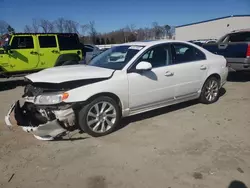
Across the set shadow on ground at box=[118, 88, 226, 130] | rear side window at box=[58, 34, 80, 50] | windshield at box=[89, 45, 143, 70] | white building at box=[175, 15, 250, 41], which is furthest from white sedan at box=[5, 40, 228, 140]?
white building at box=[175, 15, 250, 41]

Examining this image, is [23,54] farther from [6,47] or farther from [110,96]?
[110,96]

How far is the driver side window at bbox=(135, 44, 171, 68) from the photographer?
5141 mm

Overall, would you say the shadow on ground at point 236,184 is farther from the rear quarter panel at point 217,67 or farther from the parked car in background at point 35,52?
the parked car in background at point 35,52

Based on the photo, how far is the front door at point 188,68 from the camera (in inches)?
215

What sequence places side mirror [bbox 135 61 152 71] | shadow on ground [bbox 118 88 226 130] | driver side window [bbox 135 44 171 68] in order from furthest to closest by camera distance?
shadow on ground [bbox 118 88 226 130]
driver side window [bbox 135 44 171 68]
side mirror [bbox 135 61 152 71]

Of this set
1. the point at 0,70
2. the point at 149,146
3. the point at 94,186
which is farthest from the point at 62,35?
the point at 94,186

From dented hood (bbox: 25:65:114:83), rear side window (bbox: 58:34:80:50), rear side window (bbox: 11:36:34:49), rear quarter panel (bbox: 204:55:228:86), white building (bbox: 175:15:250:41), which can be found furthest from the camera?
white building (bbox: 175:15:250:41)

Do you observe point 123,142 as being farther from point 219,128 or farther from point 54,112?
point 219,128

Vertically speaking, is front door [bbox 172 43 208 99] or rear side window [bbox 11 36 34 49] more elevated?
rear side window [bbox 11 36 34 49]

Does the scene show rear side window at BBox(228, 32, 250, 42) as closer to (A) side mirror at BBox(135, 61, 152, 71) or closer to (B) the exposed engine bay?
(A) side mirror at BBox(135, 61, 152, 71)

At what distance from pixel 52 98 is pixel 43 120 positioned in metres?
0.48

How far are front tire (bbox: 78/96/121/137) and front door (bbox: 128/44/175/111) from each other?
409 mm

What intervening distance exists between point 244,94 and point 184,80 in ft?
9.28

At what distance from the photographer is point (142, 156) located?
3.77 metres
